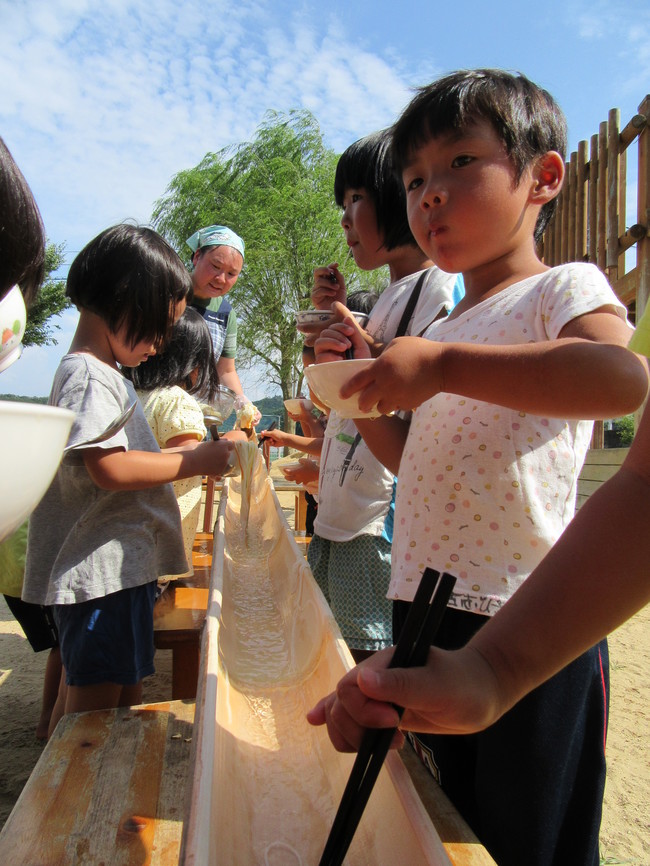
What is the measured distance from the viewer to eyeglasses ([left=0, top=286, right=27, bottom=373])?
0.72 meters

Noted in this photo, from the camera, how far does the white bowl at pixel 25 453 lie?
50 cm

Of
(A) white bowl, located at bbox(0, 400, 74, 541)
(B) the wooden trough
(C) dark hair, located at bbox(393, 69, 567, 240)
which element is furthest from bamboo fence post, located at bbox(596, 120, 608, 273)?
(A) white bowl, located at bbox(0, 400, 74, 541)

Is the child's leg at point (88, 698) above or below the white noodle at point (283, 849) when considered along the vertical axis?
below

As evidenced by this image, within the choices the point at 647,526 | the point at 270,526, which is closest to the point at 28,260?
the point at 647,526

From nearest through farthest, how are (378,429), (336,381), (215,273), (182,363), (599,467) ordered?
1. (336,381)
2. (378,429)
3. (182,363)
4. (215,273)
5. (599,467)

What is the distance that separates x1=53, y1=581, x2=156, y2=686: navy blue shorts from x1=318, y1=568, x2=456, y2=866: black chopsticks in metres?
1.30

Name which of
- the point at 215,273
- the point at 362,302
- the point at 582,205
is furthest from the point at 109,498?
the point at 582,205

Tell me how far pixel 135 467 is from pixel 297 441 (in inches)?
66.0

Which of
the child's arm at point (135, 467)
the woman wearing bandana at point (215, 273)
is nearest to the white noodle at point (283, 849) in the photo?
the child's arm at point (135, 467)

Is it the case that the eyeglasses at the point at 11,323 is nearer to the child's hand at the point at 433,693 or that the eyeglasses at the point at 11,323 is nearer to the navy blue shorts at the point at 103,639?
the child's hand at the point at 433,693

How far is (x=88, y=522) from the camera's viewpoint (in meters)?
1.95

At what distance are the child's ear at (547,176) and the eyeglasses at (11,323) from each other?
1164mm

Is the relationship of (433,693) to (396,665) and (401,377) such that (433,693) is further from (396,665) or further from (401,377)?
(401,377)

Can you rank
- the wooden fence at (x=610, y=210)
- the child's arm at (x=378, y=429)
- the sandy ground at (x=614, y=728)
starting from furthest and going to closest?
1. the wooden fence at (x=610, y=210)
2. the sandy ground at (x=614, y=728)
3. the child's arm at (x=378, y=429)
